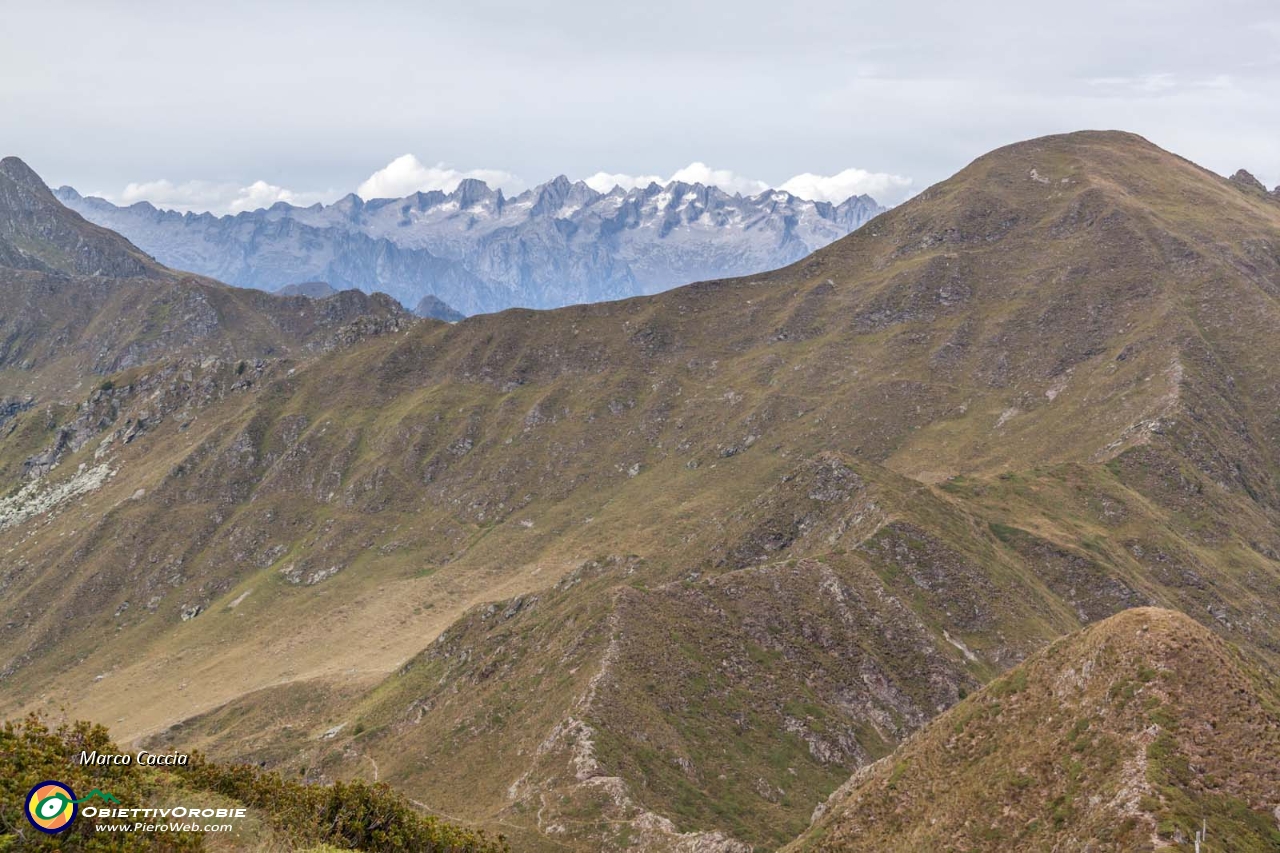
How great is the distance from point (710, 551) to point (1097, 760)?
65.5 m

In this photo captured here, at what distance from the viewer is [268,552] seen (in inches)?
6806

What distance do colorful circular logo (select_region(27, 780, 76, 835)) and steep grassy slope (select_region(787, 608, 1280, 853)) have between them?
1385 inches

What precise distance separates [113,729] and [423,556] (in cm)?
5962

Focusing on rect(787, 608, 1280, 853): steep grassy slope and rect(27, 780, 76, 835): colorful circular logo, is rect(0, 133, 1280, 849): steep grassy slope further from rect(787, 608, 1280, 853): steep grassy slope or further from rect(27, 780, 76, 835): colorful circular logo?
rect(27, 780, 76, 835): colorful circular logo

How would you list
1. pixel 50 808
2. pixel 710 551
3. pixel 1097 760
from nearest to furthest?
pixel 50 808 → pixel 1097 760 → pixel 710 551

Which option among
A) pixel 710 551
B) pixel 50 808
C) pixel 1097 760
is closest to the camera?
pixel 50 808

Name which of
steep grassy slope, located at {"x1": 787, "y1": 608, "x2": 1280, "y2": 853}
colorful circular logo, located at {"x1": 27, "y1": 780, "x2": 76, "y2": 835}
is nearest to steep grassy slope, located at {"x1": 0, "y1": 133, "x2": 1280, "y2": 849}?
steep grassy slope, located at {"x1": 787, "y1": 608, "x2": 1280, "y2": 853}

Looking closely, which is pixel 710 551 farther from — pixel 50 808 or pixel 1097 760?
pixel 50 808

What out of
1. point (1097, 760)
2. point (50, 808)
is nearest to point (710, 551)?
point (1097, 760)

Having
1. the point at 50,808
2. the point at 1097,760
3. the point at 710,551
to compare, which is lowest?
the point at 710,551

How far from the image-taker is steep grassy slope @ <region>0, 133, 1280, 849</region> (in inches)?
2650

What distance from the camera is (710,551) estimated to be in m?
101

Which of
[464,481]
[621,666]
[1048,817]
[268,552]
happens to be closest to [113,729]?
[268,552]

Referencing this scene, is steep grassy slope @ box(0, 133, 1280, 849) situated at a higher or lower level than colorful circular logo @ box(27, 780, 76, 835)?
lower
